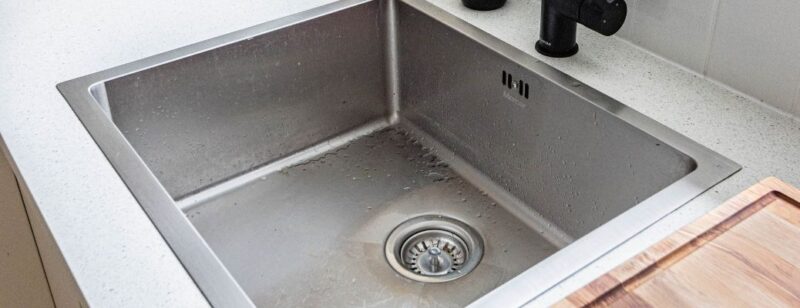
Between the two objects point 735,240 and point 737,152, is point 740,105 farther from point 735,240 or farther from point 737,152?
point 735,240

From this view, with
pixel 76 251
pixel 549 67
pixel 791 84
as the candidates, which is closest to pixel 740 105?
pixel 791 84

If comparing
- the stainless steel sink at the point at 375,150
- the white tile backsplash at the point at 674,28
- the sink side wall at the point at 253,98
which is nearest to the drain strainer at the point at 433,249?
the stainless steel sink at the point at 375,150

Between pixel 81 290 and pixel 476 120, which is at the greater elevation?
pixel 81 290

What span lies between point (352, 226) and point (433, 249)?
0.11 metres

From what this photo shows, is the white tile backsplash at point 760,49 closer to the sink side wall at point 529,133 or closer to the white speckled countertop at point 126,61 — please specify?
the white speckled countertop at point 126,61

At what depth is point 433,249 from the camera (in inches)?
42.8

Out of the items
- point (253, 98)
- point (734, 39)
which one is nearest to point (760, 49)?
point (734, 39)

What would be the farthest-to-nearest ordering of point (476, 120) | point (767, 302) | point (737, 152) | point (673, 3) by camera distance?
point (476, 120) < point (673, 3) < point (737, 152) < point (767, 302)

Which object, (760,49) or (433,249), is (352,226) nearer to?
(433,249)

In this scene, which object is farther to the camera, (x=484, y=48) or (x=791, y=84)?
(x=484, y=48)

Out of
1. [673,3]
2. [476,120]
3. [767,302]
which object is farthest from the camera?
[476,120]

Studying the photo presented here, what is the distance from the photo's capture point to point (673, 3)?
1.01 m

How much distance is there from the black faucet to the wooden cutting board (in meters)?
0.30

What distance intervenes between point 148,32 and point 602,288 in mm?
777
